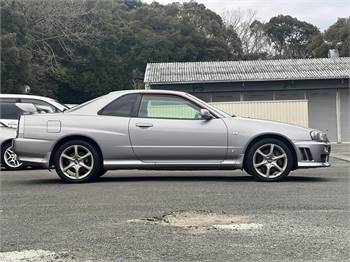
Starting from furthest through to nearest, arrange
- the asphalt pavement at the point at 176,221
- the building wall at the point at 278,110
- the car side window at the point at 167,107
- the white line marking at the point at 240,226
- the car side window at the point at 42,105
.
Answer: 1. the building wall at the point at 278,110
2. the car side window at the point at 42,105
3. the car side window at the point at 167,107
4. the white line marking at the point at 240,226
5. the asphalt pavement at the point at 176,221

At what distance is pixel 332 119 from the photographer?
25.8 meters

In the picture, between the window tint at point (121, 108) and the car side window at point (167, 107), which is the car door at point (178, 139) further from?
the window tint at point (121, 108)

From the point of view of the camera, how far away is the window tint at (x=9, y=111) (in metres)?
13.1

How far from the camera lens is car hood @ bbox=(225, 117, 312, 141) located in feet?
29.8

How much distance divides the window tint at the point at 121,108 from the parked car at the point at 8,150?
398cm

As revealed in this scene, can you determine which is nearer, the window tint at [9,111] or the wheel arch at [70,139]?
the wheel arch at [70,139]

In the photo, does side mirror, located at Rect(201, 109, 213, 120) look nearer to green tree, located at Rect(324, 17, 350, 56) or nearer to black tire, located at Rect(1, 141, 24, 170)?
black tire, located at Rect(1, 141, 24, 170)

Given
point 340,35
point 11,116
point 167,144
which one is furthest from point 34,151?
point 340,35

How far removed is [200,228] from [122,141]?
372cm

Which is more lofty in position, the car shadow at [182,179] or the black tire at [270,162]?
the black tire at [270,162]

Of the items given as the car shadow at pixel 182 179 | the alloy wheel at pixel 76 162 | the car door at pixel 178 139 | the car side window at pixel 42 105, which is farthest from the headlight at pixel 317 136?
the car side window at pixel 42 105

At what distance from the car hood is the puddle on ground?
2912 millimetres

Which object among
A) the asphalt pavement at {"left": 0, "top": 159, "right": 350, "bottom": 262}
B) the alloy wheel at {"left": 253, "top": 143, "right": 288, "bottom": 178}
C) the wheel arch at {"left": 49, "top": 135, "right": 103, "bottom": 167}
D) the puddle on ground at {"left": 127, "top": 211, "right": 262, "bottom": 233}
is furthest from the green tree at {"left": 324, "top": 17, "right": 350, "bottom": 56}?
the puddle on ground at {"left": 127, "top": 211, "right": 262, "bottom": 233}

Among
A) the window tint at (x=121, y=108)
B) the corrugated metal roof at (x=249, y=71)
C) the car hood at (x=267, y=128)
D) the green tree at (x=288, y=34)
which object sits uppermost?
the green tree at (x=288, y=34)
